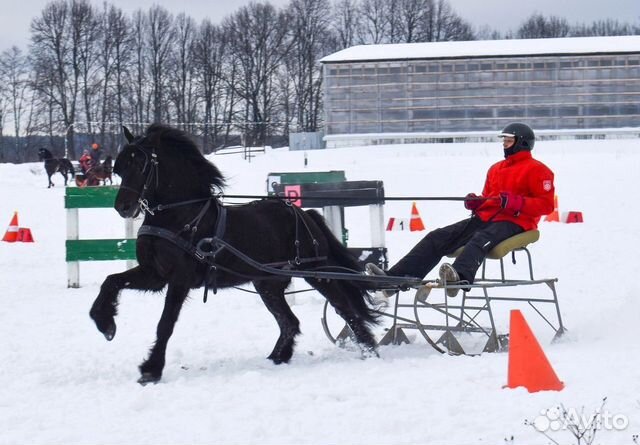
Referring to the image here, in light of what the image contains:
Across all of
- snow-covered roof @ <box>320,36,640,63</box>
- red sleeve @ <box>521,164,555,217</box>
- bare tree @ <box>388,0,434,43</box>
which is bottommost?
red sleeve @ <box>521,164,555,217</box>

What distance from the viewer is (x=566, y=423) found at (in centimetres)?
473

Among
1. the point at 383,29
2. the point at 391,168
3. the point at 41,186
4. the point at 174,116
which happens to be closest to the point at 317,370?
the point at 391,168

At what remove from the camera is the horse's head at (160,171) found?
6.95 metres

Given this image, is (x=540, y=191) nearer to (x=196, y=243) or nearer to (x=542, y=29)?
(x=196, y=243)

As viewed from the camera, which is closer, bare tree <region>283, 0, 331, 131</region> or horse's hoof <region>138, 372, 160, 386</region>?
horse's hoof <region>138, 372, 160, 386</region>

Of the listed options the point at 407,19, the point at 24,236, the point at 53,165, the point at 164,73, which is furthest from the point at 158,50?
the point at 24,236

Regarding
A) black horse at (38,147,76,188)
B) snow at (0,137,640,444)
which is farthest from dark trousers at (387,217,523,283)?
black horse at (38,147,76,188)

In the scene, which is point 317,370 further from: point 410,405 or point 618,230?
point 618,230

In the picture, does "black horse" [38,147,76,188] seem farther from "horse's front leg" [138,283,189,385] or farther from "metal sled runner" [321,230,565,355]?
"horse's front leg" [138,283,189,385]

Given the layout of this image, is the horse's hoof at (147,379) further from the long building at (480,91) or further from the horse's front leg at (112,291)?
the long building at (480,91)

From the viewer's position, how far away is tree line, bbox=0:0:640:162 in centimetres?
6084

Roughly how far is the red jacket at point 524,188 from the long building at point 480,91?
40.8 metres

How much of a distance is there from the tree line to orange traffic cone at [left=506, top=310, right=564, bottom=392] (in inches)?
2059

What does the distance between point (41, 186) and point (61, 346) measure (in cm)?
2857
